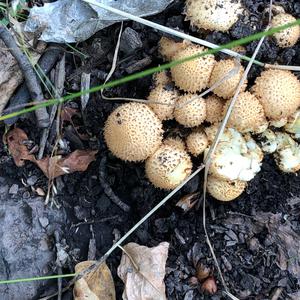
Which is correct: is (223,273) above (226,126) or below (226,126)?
below

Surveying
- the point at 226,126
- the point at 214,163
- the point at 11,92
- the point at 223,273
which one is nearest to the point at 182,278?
the point at 223,273

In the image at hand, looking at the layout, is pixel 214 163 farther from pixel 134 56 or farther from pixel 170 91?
pixel 134 56

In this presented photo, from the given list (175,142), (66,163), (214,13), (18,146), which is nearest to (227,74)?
(214,13)

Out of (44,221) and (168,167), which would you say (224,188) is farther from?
(44,221)

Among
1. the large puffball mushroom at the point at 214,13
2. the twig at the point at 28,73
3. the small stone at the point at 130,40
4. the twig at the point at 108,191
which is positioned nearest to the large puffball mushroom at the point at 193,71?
the large puffball mushroom at the point at 214,13

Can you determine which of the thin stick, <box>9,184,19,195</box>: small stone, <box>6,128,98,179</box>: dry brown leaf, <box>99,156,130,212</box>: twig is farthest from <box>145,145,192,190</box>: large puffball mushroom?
<box>9,184,19,195</box>: small stone

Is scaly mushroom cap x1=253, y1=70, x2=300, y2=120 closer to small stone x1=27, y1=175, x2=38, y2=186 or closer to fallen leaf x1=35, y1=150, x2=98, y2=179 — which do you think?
fallen leaf x1=35, y1=150, x2=98, y2=179
